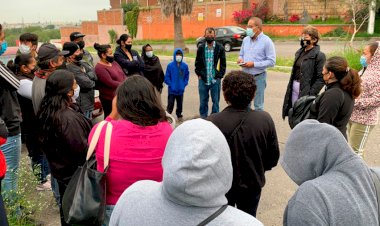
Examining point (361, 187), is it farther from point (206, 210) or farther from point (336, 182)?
point (206, 210)

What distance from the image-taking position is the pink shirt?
2.27 meters

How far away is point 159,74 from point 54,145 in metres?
4.18

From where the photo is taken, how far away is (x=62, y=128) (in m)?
2.86

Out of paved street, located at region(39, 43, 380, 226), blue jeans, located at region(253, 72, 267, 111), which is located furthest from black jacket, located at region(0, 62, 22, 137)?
blue jeans, located at region(253, 72, 267, 111)

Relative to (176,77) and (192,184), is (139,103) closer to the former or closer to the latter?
(192,184)

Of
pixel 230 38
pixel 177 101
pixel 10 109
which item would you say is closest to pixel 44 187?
pixel 10 109

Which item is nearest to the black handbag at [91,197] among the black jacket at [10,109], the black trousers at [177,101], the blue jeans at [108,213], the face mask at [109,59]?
the blue jeans at [108,213]

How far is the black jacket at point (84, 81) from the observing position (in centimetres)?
459

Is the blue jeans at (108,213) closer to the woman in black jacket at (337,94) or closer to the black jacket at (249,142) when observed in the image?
the black jacket at (249,142)

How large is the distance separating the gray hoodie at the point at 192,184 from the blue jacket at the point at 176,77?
18.7ft

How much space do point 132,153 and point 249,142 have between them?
3.39 feet

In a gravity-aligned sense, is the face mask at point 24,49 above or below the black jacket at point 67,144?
above

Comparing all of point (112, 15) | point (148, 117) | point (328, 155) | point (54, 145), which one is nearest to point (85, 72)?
point (54, 145)

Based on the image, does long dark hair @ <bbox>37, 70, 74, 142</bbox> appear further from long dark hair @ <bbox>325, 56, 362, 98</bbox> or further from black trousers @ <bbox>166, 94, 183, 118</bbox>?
black trousers @ <bbox>166, 94, 183, 118</bbox>
